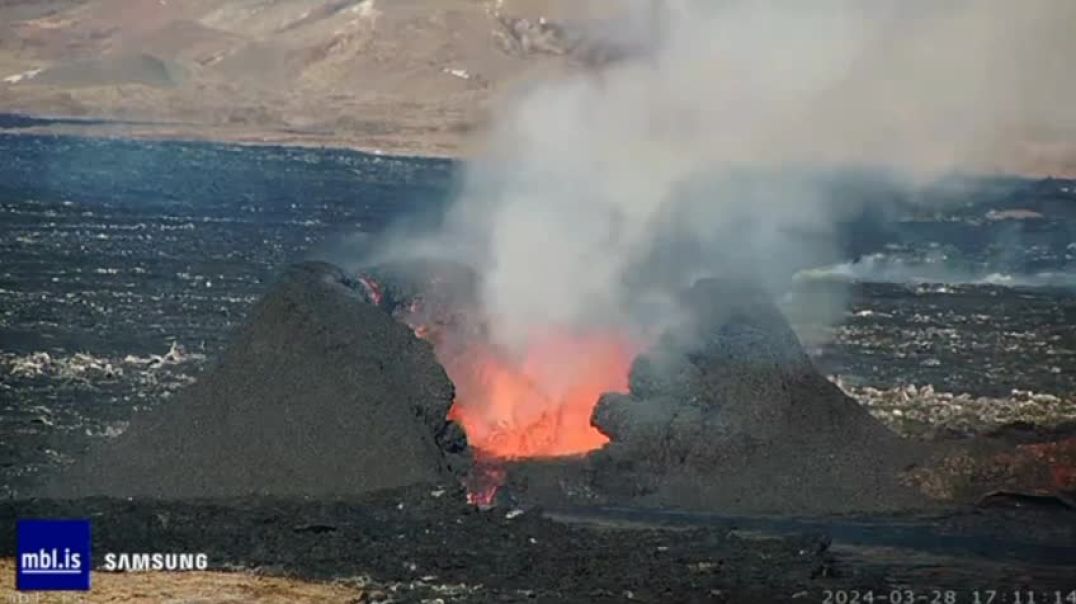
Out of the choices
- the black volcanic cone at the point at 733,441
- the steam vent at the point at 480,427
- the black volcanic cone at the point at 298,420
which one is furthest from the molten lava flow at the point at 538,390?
the black volcanic cone at the point at 298,420

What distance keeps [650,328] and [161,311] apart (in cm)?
2502

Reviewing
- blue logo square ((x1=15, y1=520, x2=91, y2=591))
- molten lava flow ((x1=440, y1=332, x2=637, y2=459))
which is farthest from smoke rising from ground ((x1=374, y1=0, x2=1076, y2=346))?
blue logo square ((x1=15, y1=520, x2=91, y2=591))

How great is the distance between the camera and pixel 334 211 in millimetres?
110438

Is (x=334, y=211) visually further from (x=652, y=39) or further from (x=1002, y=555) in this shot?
(x=1002, y=555)

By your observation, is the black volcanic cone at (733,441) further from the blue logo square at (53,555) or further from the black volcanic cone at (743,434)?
the blue logo square at (53,555)

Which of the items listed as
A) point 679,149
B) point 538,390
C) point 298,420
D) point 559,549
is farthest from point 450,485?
point 679,149

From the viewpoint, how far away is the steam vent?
34.8 metres

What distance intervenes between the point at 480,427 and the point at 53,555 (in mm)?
11694

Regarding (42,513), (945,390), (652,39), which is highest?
(652,39)

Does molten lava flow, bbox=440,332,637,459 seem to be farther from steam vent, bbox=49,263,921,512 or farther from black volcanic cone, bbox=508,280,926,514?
black volcanic cone, bbox=508,280,926,514

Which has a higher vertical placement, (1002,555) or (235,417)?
(235,417)

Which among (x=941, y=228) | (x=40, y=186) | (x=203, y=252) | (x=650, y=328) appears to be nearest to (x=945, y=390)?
(x=650, y=328)

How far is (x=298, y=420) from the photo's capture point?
35250mm

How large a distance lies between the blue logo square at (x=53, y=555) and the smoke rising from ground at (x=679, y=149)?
41.2 ft
